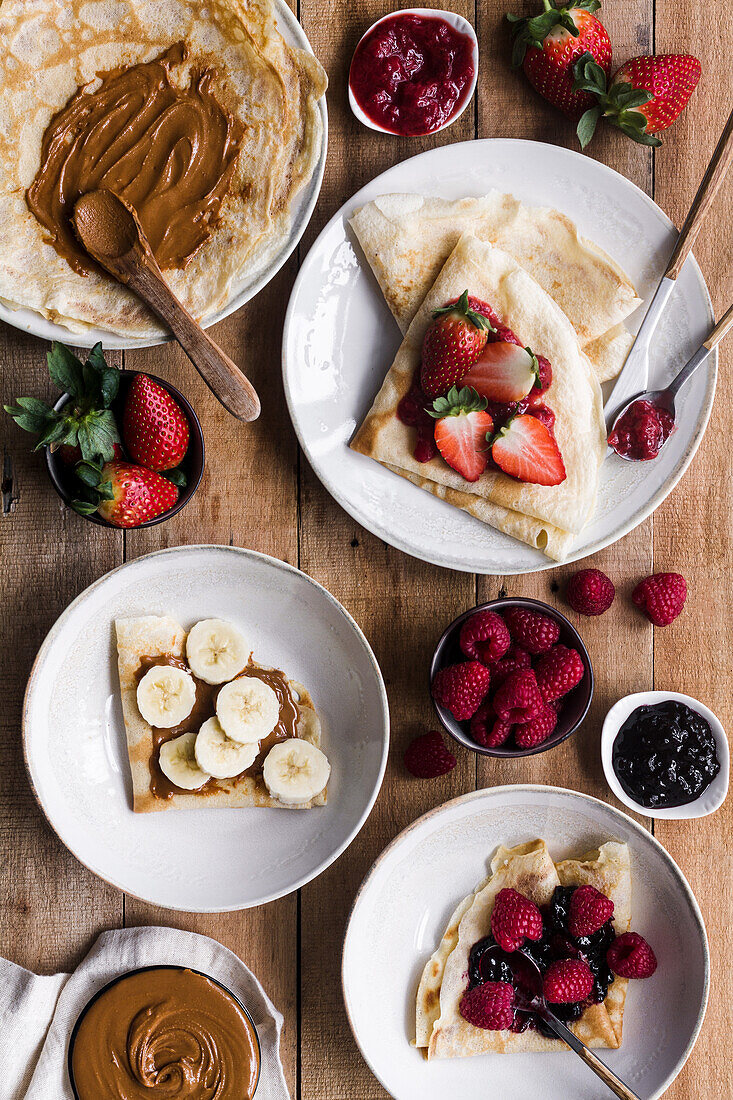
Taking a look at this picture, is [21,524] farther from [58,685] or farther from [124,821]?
[124,821]

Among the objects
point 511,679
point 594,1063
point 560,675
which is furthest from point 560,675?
point 594,1063

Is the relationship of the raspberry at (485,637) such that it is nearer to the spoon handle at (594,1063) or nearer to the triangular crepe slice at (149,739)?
the triangular crepe slice at (149,739)

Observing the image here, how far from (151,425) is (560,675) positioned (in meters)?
0.96

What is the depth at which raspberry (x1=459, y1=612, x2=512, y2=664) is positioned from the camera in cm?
167

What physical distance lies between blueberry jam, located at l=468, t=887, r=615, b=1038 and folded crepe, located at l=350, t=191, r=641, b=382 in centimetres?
121

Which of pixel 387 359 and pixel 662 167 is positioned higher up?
pixel 662 167

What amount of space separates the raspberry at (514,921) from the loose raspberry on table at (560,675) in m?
0.45

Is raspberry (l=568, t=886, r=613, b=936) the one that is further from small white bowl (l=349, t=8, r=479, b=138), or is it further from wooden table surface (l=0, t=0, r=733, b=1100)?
small white bowl (l=349, t=8, r=479, b=138)

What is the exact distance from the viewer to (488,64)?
5.87 ft

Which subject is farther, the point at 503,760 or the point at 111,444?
the point at 503,760

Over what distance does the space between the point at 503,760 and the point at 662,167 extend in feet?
4.48

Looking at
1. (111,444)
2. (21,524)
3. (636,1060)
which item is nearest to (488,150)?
(111,444)

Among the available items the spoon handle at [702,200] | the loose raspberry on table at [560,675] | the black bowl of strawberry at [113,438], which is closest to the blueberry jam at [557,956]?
the loose raspberry on table at [560,675]

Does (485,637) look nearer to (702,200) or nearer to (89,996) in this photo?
(702,200)
